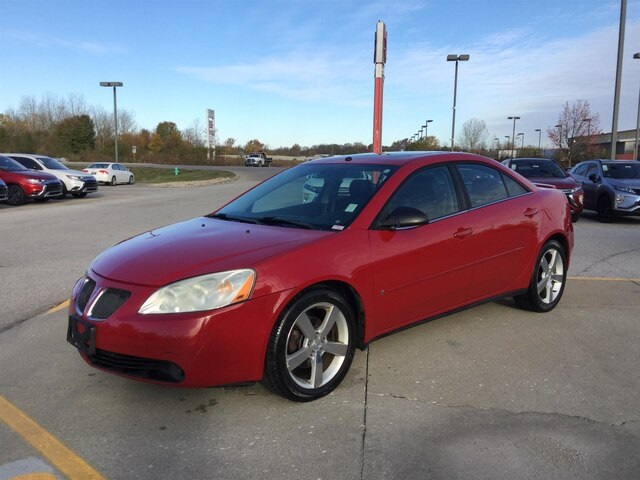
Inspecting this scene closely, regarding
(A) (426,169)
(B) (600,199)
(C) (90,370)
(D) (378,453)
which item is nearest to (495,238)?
(A) (426,169)

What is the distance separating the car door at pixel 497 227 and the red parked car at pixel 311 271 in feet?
0.04

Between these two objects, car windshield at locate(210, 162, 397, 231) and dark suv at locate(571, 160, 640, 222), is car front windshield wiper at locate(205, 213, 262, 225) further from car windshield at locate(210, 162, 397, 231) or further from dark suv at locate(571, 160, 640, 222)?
dark suv at locate(571, 160, 640, 222)

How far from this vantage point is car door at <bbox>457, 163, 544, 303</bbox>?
442 centimetres

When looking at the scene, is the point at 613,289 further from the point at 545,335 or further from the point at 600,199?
the point at 600,199

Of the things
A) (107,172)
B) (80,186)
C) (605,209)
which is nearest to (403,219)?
(605,209)

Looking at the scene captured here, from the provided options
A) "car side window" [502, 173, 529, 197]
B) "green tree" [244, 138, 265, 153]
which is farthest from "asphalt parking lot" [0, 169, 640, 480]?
"green tree" [244, 138, 265, 153]

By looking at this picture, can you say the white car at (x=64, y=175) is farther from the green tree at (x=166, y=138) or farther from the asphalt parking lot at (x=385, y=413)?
the green tree at (x=166, y=138)

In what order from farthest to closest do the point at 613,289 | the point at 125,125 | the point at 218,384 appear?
1. the point at 125,125
2. the point at 613,289
3. the point at 218,384

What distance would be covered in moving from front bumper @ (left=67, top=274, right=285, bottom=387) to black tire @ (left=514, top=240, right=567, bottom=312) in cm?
298

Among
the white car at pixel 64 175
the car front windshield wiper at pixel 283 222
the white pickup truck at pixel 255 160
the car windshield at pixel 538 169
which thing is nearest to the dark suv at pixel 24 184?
the white car at pixel 64 175

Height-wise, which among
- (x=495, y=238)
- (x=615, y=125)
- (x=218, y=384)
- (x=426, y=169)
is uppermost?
(x=615, y=125)

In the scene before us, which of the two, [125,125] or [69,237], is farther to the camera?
[125,125]

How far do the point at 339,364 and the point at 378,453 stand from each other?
0.82m

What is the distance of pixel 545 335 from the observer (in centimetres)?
466
